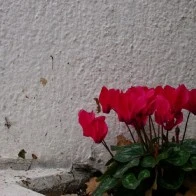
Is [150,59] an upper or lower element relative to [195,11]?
lower

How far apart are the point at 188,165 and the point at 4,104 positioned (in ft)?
2.78

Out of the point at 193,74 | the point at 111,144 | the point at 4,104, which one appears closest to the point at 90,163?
the point at 111,144

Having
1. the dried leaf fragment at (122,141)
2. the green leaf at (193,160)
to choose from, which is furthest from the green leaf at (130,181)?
the dried leaf fragment at (122,141)

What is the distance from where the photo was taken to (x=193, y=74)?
2170 mm

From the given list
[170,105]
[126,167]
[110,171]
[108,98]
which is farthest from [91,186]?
[170,105]

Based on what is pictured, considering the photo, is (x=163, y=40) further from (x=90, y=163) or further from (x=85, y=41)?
(x=90, y=163)

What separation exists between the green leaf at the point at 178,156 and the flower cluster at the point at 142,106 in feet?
0.28

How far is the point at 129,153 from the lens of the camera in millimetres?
1883

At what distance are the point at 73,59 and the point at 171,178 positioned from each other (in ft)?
2.24

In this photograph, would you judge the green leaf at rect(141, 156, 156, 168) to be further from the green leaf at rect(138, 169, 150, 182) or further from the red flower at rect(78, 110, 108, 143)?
the red flower at rect(78, 110, 108, 143)

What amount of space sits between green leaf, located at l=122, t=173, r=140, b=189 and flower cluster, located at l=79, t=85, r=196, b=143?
18 centimetres

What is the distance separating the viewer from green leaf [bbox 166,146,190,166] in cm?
177

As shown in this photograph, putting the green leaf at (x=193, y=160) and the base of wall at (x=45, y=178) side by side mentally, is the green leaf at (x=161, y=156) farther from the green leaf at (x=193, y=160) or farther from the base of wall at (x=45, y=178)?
the base of wall at (x=45, y=178)

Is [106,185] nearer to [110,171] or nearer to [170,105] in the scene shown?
[110,171]
